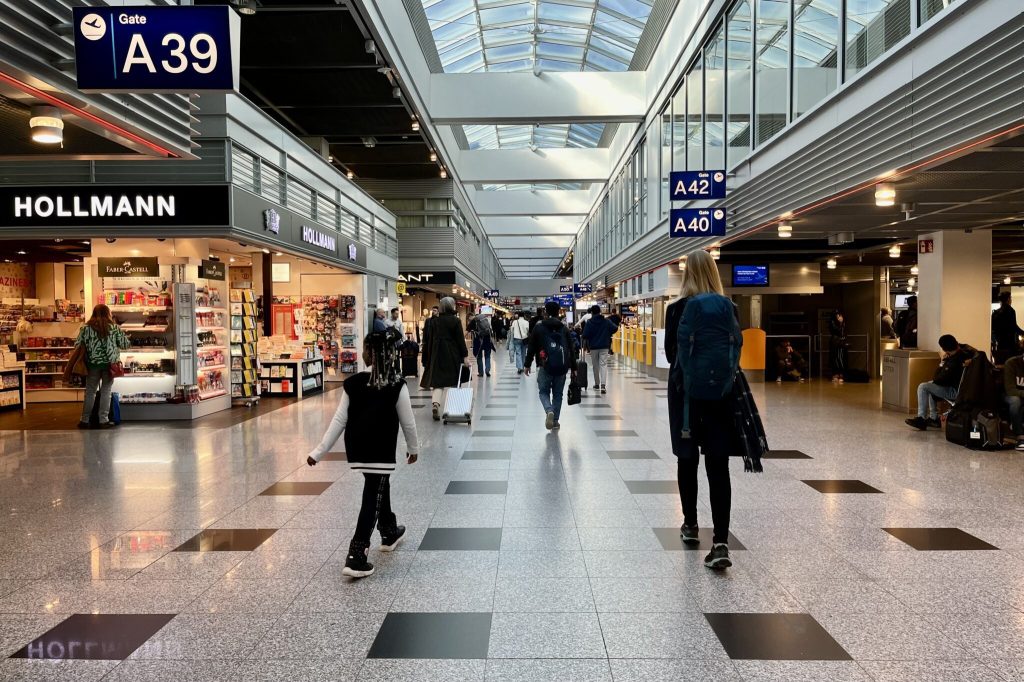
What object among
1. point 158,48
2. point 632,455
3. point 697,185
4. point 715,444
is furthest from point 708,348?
point 697,185

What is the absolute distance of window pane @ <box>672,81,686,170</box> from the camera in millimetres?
16344

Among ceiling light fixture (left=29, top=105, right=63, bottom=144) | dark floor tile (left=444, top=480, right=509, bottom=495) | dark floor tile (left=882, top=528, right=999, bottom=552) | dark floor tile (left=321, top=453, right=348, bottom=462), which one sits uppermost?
ceiling light fixture (left=29, top=105, right=63, bottom=144)

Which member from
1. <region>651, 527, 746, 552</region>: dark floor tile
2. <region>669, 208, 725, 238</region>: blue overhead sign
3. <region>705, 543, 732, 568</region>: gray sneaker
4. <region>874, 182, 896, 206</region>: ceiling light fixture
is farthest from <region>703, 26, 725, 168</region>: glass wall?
<region>705, 543, 732, 568</region>: gray sneaker

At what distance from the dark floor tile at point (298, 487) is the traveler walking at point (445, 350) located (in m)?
3.68

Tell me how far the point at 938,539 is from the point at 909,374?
22.0ft

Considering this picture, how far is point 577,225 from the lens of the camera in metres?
48.7

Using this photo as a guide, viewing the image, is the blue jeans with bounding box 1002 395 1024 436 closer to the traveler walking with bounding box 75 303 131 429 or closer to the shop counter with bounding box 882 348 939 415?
the shop counter with bounding box 882 348 939 415

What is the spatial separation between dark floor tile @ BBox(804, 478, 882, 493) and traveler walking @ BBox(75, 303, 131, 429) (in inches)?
345

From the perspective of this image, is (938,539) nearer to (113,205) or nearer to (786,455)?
(786,455)

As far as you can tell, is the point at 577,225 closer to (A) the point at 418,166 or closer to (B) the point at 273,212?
(A) the point at 418,166

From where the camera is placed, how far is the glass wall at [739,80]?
11762 millimetres

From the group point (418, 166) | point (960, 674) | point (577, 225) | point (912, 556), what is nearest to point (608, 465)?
point (912, 556)

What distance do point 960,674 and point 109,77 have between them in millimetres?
5732

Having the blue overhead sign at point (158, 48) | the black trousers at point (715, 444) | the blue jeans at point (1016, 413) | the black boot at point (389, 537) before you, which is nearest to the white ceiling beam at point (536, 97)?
the blue jeans at point (1016, 413)
